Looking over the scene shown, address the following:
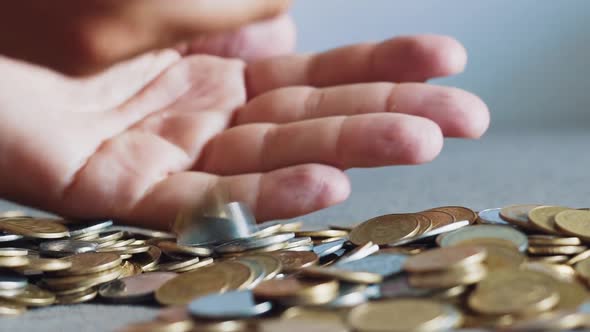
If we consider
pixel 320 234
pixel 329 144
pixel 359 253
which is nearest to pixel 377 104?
pixel 329 144

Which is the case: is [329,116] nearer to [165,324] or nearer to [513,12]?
[165,324]

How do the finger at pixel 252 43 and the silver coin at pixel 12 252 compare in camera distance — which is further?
the finger at pixel 252 43

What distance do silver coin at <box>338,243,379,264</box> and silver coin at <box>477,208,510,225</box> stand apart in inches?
5.5

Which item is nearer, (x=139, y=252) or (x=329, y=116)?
(x=139, y=252)

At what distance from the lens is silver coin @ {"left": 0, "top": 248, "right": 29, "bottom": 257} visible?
2.64 feet

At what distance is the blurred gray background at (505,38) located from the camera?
89.8 inches

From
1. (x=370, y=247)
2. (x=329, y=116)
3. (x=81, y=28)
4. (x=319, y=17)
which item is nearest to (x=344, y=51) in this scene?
(x=329, y=116)

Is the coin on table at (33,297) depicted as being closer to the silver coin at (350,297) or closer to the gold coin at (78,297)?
the gold coin at (78,297)

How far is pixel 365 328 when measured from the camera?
0.58 metres

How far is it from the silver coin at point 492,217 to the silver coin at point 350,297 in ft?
0.80

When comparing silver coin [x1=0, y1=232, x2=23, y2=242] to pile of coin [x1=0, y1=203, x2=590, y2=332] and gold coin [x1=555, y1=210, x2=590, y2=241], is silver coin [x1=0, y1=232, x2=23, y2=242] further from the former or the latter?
gold coin [x1=555, y1=210, x2=590, y2=241]

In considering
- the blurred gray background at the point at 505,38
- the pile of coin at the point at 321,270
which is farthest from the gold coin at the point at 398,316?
the blurred gray background at the point at 505,38

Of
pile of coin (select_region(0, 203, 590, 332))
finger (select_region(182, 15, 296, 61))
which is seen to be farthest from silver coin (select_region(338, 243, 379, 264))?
finger (select_region(182, 15, 296, 61))

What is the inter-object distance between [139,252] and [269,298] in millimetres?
268
